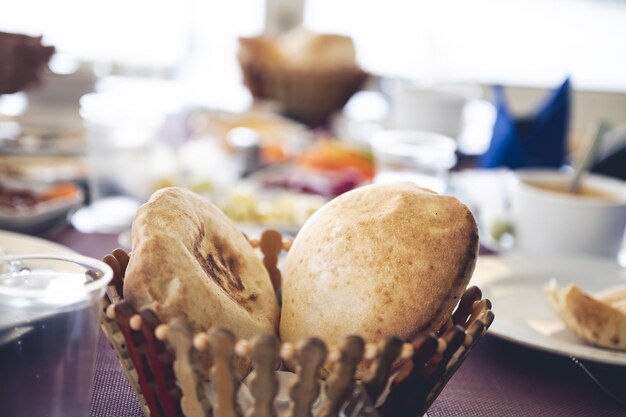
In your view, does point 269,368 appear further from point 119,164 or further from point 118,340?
point 119,164

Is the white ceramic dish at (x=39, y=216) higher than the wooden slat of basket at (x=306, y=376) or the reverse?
the reverse

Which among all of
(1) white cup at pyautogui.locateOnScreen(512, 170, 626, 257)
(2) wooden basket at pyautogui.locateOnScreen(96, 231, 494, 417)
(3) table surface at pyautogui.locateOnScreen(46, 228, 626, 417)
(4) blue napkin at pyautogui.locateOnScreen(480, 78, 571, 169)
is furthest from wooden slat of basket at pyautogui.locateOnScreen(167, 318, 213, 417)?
(4) blue napkin at pyautogui.locateOnScreen(480, 78, 571, 169)

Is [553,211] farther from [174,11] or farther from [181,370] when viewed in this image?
[174,11]

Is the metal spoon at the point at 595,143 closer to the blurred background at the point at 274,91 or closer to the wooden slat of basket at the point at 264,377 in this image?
the blurred background at the point at 274,91

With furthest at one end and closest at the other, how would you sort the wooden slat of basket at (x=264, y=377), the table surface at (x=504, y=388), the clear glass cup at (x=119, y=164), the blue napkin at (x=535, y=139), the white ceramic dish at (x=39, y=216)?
the blue napkin at (x=535, y=139) < the clear glass cup at (x=119, y=164) < the white ceramic dish at (x=39, y=216) < the table surface at (x=504, y=388) < the wooden slat of basket at (x=264, y=377)

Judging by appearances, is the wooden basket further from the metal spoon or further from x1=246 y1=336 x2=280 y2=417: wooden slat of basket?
the metal spoon

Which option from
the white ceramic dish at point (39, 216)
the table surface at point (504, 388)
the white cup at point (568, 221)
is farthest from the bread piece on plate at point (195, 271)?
the white cup at point (568, 221)

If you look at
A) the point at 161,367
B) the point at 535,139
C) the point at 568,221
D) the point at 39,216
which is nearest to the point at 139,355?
the point at 161,367
